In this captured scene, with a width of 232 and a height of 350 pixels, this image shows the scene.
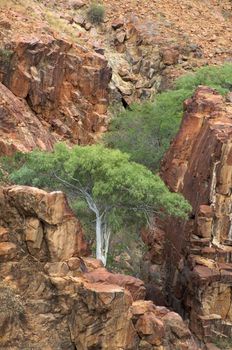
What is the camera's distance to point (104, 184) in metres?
17.4

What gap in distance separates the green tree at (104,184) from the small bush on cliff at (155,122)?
29.2 feet

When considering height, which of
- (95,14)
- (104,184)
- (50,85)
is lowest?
(104,184)

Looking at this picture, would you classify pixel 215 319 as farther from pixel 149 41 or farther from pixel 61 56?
pixel 149 41

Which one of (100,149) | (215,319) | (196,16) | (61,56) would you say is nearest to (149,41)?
(196,16)

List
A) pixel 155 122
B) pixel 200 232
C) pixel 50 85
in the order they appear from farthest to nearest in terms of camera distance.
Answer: pixel 155 122 → pixel 50 85 → pixel 200 232

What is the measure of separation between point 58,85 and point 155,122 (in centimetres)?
543

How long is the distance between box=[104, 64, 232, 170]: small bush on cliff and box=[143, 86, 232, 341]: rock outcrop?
570 cm

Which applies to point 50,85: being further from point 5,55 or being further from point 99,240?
point 99,240

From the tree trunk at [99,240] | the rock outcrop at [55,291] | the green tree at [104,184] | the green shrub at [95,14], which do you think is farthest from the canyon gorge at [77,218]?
the green tree at [104,184]

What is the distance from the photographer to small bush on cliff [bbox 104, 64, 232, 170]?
28625mm

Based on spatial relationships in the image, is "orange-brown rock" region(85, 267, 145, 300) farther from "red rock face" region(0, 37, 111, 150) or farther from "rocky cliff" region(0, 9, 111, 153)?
"red rock face" region(0, 37, 111, 150)

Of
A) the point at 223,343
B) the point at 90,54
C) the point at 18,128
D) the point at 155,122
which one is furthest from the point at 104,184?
the point at 90,54

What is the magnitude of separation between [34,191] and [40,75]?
16394 millimetres

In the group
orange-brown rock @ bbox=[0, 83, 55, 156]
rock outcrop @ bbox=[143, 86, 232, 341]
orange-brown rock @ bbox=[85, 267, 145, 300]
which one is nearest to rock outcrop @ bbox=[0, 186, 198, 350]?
orange-brown rock @ bbox=[85, 267, 145, 300]
